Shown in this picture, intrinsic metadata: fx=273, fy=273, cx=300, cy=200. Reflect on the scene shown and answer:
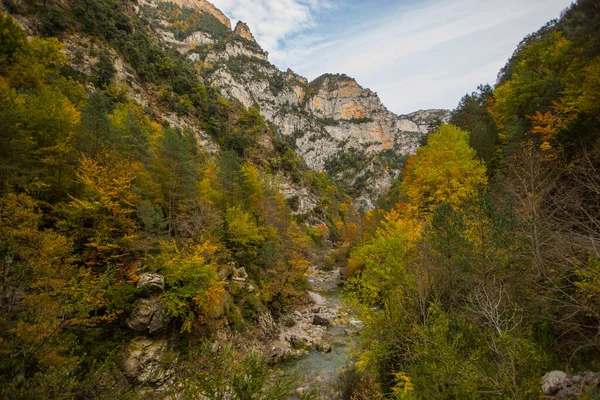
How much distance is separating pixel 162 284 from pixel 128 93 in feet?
132

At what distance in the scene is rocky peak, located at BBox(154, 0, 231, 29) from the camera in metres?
145

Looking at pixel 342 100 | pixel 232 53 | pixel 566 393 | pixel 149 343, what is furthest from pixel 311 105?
pixel 566 393

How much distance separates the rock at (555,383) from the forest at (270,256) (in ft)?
0.81

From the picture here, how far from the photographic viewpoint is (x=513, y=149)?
63.2ft

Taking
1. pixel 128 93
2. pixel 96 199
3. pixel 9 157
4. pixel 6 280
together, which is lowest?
pixel 6 280

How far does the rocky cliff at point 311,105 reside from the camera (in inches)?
4583

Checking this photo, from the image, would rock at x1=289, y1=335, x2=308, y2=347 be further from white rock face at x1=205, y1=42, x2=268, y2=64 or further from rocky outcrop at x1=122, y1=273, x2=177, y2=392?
white rock face at x1=205, y1=42, x2=268, y2=64

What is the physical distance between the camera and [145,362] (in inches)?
536

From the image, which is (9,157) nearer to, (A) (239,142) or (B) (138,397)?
(B) (138,397)

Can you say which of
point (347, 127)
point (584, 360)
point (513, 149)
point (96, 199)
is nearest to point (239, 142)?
point (96, 199)

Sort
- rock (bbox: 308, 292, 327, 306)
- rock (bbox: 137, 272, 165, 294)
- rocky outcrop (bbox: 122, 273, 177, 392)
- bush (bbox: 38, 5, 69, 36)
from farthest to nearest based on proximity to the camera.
Result: 1. bush (bbox: 38, 5, 69, 36)
2. rock (bbox: 308, 292, 327, 306)
3. rock (bbox: 137, 272, 165, 294)
4. rocky outcrop (bbox: 122, 273, 177, 392)

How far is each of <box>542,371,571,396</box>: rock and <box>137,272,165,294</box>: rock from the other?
16247 mm

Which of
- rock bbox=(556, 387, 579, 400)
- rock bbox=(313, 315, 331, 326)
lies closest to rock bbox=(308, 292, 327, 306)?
rock bbox=(313, 315, 331, 326)

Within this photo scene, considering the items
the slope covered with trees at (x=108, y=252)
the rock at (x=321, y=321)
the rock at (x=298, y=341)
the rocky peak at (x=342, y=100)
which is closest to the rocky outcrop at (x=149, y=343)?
the slope covered with trees at (x=108, y=252)
